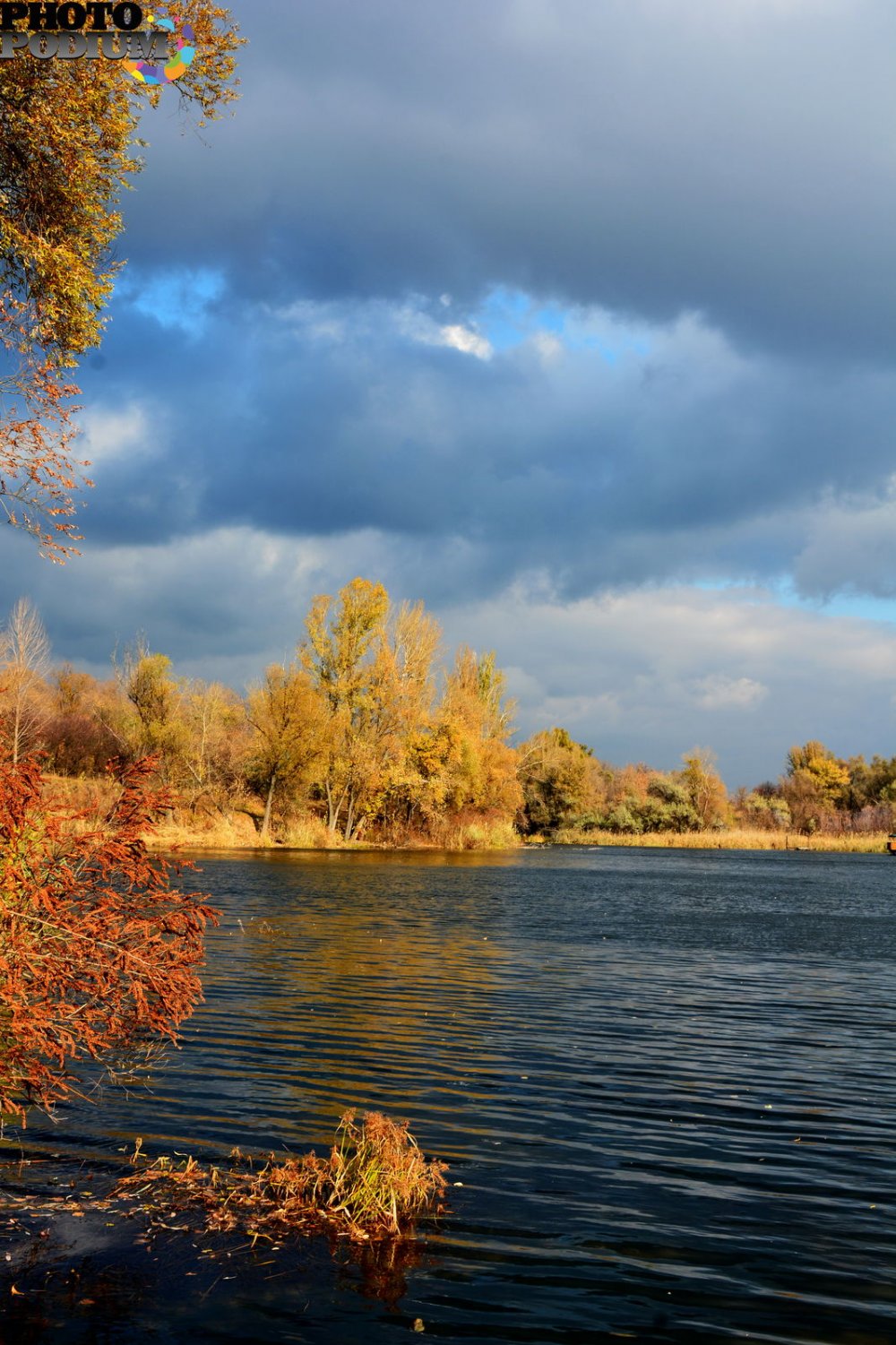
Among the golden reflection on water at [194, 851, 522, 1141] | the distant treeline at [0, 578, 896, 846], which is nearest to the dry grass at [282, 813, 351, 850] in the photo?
the distant treeline at [0, 578, 896, 846]

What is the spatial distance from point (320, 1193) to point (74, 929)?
2786mm

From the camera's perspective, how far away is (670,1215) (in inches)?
321

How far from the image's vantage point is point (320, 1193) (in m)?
7.75

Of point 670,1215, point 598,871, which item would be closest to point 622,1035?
point 670,1215

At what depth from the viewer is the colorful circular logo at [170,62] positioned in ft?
41.4

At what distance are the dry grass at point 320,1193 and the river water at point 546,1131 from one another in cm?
29

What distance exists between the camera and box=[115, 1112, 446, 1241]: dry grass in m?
7.42

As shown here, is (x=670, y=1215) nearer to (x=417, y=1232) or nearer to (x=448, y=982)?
(x=417, y=1232)

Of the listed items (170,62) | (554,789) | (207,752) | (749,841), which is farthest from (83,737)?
(170,62)

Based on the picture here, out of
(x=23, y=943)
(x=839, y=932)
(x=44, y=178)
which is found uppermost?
(x=44, y=178)

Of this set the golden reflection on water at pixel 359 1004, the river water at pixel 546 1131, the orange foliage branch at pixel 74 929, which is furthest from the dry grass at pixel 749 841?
the orange foliage branch at pixel 74 929

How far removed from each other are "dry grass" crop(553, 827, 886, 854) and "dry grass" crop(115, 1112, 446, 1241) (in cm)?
8852

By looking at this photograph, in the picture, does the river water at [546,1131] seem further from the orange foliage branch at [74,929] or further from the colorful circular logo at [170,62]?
the colorful circular logo at [170,62]

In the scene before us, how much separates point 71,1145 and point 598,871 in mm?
49534
